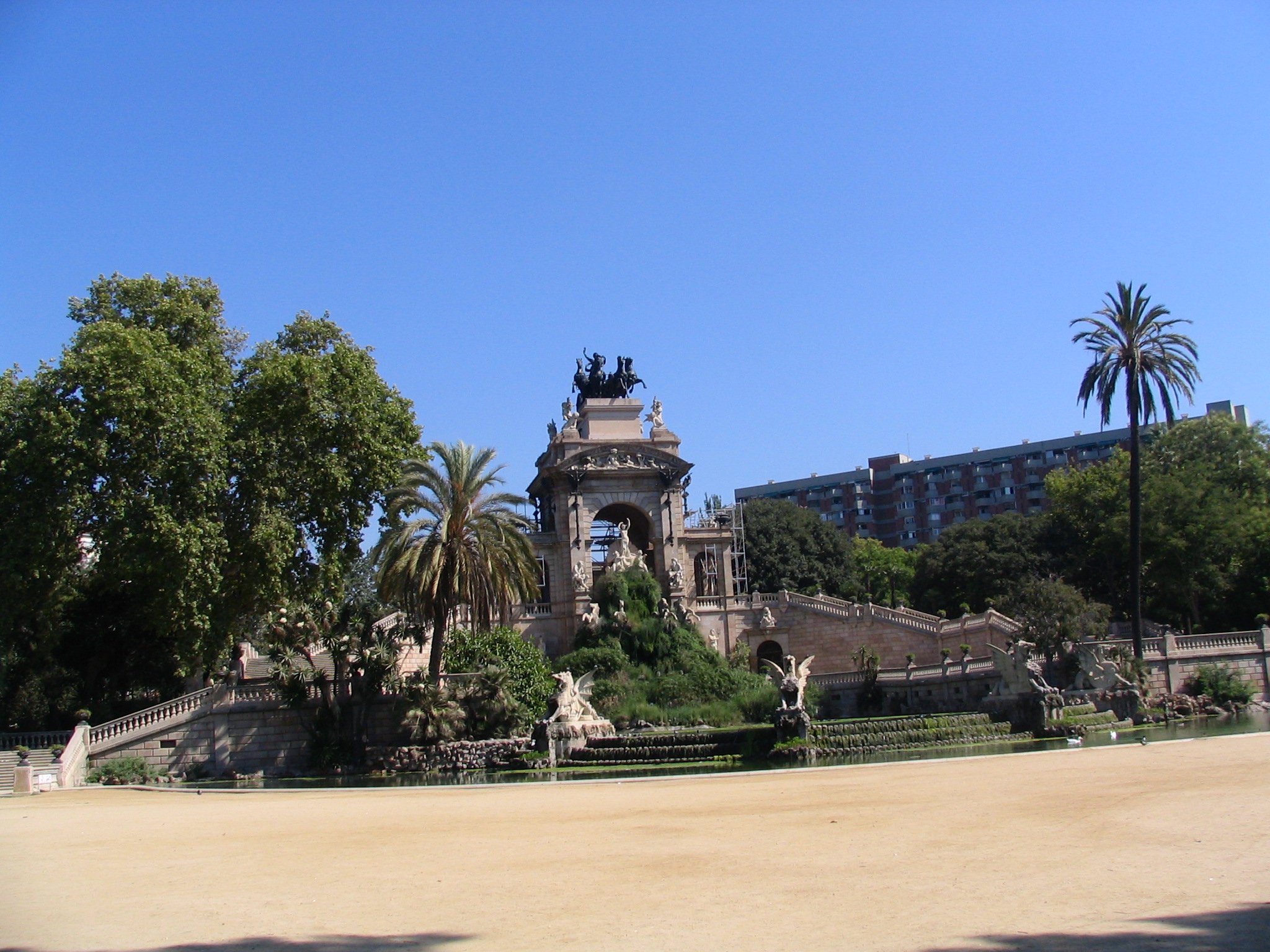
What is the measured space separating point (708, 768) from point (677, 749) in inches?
156

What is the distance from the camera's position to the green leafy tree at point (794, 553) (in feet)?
244

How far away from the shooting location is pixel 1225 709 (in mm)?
40812

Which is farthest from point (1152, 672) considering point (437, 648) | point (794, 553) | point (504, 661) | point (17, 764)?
point (17, 764)

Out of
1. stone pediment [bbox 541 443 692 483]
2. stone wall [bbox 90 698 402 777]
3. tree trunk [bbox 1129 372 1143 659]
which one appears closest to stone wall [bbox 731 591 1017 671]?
tree trunk [bbox 1129 372 1143 659]

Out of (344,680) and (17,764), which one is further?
(344,680)

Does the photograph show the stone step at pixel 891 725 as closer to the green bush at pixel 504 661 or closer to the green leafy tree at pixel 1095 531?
the green bush at pixel 504 661

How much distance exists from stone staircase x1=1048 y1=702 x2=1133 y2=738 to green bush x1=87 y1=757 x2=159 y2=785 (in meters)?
27.5

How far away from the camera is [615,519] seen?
61312 millimetres

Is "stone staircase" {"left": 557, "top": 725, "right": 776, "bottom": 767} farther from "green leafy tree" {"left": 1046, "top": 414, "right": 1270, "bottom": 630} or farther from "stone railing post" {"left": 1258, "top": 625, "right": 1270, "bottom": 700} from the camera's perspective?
"green leafy tree" {"left": 1046, "top": 414, "right": 1270, "bottom": 630}

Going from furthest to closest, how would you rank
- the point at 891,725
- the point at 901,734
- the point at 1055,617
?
the point at 1055,617 → the point at 891,725 → the point at 901,734

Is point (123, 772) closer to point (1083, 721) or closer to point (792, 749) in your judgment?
point (792, 749)

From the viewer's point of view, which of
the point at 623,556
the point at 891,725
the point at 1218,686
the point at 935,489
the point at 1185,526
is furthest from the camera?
the point at 935,489

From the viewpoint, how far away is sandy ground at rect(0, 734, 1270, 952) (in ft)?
28.8

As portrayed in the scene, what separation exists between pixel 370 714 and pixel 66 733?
9.41 meters
